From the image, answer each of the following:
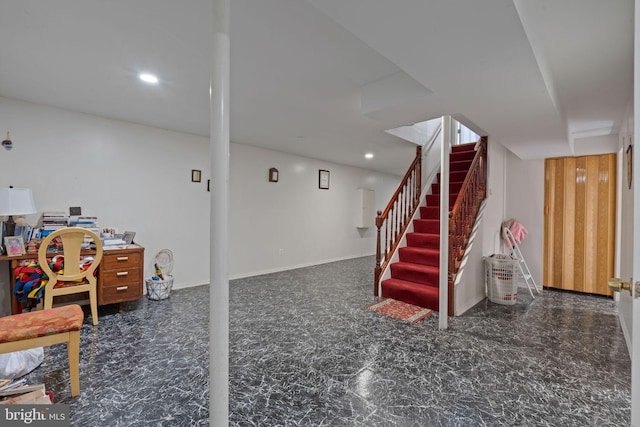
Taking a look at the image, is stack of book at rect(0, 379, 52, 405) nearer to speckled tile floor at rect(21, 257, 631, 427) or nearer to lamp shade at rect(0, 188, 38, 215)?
speckled tile floor at rect(21, 257, 631, 427)

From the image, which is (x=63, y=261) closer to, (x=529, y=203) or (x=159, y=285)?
(x=159, y=285)

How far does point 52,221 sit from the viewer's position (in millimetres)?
3266

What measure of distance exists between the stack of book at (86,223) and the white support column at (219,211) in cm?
297

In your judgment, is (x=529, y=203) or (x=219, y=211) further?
(x=529, y=203)

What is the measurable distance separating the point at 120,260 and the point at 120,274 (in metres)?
0.16

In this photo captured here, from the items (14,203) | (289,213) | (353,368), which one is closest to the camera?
(353,368)

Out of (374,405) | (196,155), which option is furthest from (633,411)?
(196,155)

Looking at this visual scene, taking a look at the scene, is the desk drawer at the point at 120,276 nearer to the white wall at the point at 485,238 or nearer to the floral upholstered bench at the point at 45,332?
the floral upholstered bench at the point at 45,332

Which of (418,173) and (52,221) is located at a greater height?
(418,173)

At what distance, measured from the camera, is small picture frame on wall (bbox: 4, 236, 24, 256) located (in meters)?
2.89

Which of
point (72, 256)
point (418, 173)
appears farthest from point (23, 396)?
point (418, 173)

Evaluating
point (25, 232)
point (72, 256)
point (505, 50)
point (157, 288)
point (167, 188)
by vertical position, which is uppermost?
point (505, 50)

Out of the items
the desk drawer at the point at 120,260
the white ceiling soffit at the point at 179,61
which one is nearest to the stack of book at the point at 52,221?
the desk drawer at the point at 120,260

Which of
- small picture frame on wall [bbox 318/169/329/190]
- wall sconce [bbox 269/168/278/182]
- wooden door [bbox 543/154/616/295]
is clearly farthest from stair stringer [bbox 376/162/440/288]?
wall sconce [bbox 269/168/278/182]
